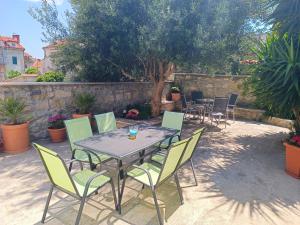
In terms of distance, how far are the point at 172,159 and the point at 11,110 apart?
12.6 feet

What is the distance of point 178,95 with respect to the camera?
396 inches

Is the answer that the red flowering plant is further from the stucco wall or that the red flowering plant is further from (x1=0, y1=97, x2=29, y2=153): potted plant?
the stucco wall

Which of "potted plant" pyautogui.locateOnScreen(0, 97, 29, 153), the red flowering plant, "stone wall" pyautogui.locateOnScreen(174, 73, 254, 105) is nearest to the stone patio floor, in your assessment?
"potted plant" pyautogui.locateOnScreen(0, 97, 29, 153)

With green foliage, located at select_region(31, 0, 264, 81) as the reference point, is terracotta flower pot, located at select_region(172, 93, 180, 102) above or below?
below

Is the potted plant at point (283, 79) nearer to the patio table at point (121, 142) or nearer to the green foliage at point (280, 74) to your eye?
the green foliage at point (280, 74)

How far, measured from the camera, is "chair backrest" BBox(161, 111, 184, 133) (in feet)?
14.3

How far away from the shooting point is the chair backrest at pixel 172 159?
98.3 inches

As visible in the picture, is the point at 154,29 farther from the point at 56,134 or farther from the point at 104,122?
the point at 56,134

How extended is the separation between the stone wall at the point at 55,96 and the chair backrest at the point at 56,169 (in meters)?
3.36

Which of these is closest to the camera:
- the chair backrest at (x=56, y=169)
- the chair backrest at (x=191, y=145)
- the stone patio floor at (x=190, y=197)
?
the chair backrest at (x=56, y=169)

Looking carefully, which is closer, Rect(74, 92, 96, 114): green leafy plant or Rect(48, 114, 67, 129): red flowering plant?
Rect(48, 114, 67, 129): red flowering plant

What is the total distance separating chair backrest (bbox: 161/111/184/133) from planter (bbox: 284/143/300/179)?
197cm

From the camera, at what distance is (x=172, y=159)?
2.63 meters

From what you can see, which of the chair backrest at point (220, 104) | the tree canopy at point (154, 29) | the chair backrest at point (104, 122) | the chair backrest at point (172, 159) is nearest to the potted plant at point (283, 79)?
the tree canopy at point (154, 29)
